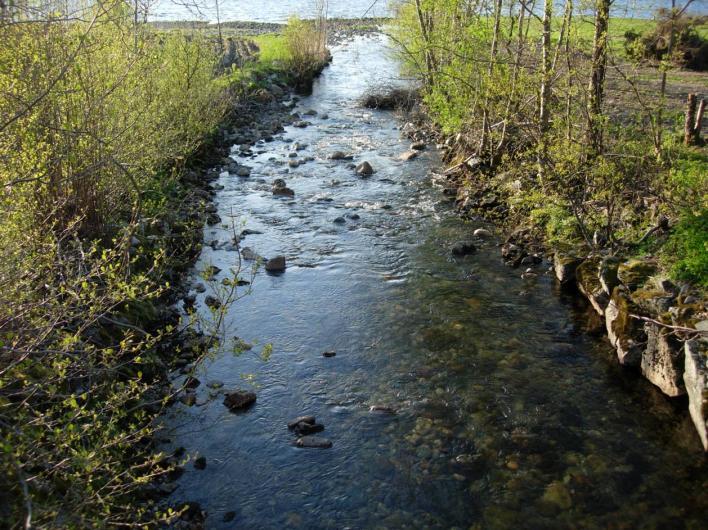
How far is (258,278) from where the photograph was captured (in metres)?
10.7

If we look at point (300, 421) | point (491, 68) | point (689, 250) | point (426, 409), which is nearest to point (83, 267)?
point (300, 421)

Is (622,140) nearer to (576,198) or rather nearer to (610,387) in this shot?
(576,198)

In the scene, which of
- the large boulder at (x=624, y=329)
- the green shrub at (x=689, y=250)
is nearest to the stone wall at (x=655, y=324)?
the large boulder at (x=624, y=329)

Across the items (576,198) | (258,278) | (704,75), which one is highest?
(704,75)

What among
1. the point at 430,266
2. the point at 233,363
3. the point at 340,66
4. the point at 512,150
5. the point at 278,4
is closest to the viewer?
the point at 233,363

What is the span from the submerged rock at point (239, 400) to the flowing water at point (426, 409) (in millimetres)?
128

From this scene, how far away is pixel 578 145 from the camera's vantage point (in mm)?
10352

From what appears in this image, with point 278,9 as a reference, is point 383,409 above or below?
below

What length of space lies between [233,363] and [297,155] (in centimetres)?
996

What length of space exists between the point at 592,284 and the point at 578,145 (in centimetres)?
241

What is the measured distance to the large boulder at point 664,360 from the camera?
288 inches

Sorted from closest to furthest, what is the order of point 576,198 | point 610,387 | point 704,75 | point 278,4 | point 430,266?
point 610,387
point 576,198
point 430,266
point 704,75
point 278,4

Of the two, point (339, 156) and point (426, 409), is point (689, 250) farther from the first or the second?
point (339, 156)

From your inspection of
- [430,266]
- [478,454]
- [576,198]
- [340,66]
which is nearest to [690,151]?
[576,198]
